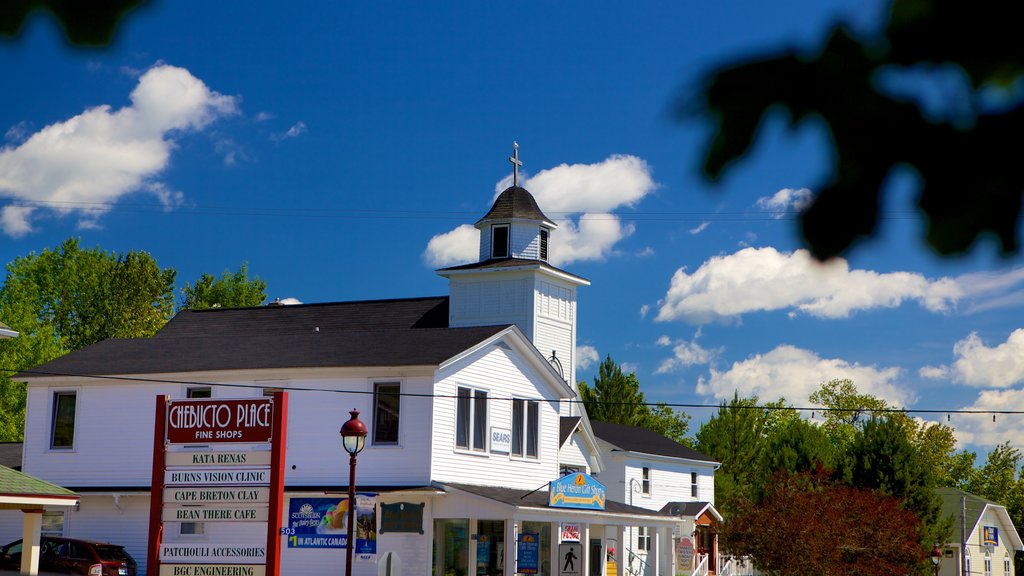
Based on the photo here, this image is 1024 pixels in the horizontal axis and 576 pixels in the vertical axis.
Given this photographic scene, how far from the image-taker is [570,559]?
3175cm

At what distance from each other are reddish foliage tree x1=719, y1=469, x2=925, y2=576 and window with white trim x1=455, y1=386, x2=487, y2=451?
9.59 meters

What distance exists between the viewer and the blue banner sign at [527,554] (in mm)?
32688

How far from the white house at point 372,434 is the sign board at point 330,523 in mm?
165

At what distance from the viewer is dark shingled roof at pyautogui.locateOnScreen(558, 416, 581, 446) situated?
43.0 meters

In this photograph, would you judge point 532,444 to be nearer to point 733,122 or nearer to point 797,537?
point 797,537

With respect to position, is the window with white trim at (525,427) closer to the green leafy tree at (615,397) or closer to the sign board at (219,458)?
the sign board at (219,458)

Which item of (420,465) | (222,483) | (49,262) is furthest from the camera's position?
(49,262)

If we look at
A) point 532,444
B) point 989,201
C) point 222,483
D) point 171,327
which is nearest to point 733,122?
point 989,201

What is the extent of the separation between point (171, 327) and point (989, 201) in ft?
170

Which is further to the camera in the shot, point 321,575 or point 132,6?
point 321,575

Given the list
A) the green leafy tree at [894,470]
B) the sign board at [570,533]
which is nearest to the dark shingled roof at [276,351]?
the sign board at [570,533]

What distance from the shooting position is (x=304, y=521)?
3206 centimetres

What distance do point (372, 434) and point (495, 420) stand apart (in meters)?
4.07

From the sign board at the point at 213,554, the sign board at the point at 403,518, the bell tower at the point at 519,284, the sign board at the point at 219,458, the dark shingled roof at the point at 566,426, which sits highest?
the bell tower at the point at 519,284
